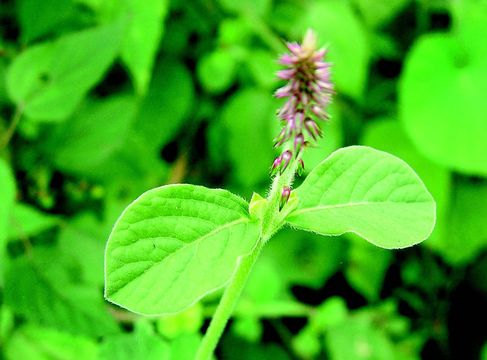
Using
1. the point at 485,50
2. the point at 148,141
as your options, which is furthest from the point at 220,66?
the point at 485,50

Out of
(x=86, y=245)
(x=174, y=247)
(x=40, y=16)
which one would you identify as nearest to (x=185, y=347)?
(x=174, y=247)

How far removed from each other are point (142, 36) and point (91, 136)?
244 millimetres

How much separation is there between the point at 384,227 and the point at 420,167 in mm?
1325

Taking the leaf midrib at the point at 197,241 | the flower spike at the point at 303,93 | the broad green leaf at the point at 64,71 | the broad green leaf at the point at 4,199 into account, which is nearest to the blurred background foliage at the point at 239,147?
the broad green leaf at the point at 64,71

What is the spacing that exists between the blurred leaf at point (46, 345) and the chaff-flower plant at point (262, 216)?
2.31ft

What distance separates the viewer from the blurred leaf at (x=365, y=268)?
6.54 ft

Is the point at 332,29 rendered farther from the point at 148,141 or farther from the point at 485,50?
the point at 148,141

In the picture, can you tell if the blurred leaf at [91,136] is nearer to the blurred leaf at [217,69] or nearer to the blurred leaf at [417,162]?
the blurred leaf at [217,69]

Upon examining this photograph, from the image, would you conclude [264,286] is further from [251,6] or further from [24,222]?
[251,6]

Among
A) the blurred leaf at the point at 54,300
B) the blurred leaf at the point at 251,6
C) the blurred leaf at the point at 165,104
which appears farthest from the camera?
the blurred leaf at the point at 165,104

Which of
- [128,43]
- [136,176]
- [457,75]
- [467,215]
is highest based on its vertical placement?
[457,75]

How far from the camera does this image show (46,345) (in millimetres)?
1284

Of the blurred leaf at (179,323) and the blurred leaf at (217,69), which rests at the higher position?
the blurred leaf at (217,69)

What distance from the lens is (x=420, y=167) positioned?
192 centimetres
